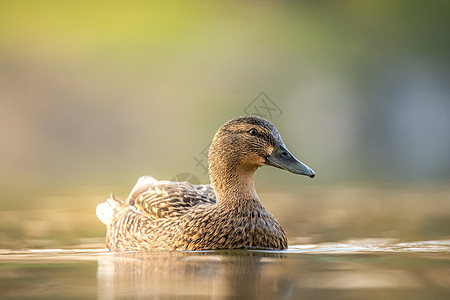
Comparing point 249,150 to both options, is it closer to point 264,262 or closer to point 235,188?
point 235,188

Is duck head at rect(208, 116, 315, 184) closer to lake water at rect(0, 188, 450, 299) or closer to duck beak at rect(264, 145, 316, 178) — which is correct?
duck beak at rect(264, 145, 316, 178)

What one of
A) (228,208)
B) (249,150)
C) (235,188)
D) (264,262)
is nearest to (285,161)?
(249,150)

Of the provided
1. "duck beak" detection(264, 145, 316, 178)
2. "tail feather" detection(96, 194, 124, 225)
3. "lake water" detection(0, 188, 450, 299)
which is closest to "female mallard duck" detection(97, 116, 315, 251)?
"duck beak" detection(264, 145, 316, 178)

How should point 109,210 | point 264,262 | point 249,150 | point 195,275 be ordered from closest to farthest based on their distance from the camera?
point 195,275 < point 264,262 < point 249,150 < point 109,210

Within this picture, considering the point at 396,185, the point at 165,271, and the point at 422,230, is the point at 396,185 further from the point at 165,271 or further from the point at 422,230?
the point at 165,271

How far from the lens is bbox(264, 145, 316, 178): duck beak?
7.83 metres

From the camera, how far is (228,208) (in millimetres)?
8047

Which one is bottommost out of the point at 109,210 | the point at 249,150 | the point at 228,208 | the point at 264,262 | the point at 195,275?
the point at 195,275

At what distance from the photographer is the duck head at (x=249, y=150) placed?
791 cm

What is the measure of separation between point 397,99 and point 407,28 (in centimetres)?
829

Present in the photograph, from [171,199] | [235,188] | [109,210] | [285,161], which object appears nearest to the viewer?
[285,161]

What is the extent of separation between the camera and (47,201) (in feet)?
43.9

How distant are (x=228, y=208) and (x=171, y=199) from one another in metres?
0.94

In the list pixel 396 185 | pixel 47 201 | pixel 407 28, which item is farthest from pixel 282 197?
pixel 407 28
